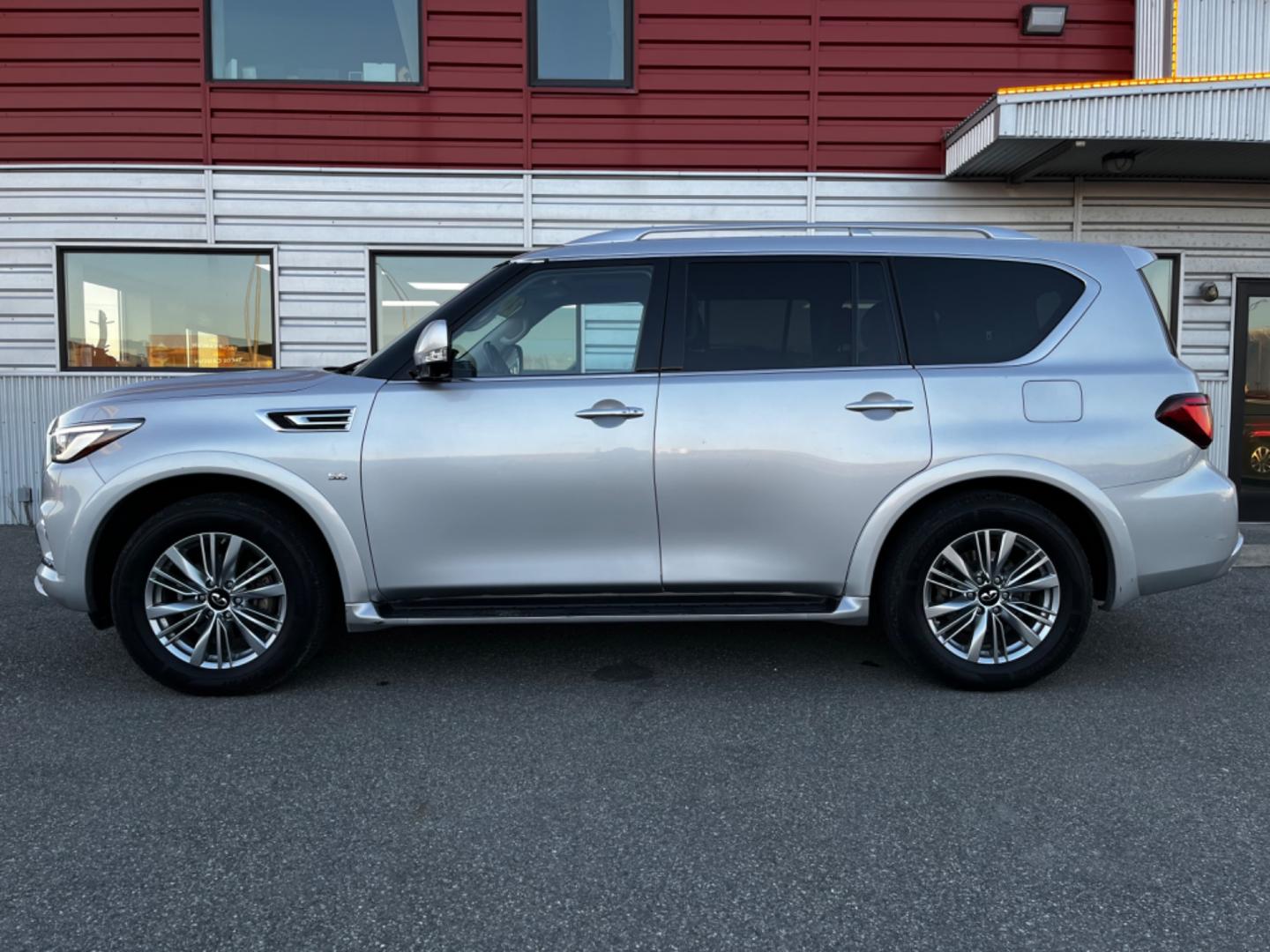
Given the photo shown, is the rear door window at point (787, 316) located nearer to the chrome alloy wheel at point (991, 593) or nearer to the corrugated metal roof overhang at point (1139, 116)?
Result: the chrome alloy wheel at point (991, 593)

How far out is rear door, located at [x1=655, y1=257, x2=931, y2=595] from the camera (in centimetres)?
383

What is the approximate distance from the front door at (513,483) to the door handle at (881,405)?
0.81 metres

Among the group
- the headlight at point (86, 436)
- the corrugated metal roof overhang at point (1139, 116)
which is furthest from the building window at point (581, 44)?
the headlight at point (86, 436)

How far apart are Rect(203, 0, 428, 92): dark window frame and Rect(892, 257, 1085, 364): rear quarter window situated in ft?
19.8

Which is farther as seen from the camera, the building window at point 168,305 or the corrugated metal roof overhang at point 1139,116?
the building window at point 168,305

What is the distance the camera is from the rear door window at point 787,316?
3990mm

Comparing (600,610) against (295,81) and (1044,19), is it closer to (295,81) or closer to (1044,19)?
(295,81)

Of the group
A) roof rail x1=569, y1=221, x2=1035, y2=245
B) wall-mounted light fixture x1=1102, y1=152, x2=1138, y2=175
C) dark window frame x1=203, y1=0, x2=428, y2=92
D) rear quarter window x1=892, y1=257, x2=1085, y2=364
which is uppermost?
dark window frame x1=203, y1=0, x2=428, y2=92

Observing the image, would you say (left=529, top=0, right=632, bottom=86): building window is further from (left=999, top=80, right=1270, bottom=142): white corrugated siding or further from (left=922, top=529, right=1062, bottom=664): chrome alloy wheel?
(left=922, top=529, right=1062, bottom=664): chrome alloy wheel

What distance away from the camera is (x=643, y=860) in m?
2.59

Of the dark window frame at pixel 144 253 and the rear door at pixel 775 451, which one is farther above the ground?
the dark window frame at pixel 144 253

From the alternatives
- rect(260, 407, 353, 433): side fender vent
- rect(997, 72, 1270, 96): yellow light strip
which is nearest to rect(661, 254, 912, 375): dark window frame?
rect(260, 407, 353, 433): side fender vent

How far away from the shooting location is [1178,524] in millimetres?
3896

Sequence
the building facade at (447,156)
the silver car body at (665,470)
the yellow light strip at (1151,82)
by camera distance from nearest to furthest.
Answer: the silver car body at (665,470)
the yellow light strip at (1151,82)
the building facade at (447,156)
